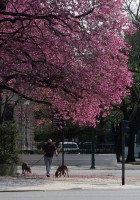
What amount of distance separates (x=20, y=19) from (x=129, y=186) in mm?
8263

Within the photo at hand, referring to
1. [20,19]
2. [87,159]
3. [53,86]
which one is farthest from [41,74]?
[87,159]

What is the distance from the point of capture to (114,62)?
21938mm

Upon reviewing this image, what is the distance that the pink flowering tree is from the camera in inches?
775

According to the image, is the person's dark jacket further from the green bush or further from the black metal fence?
the black metal fence

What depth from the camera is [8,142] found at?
2758 centimetres

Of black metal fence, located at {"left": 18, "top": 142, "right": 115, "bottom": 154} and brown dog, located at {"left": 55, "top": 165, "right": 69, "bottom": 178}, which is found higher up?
black metal fence, located at {"left": 18, "top": 142, "right": 115, "bottom": 154}

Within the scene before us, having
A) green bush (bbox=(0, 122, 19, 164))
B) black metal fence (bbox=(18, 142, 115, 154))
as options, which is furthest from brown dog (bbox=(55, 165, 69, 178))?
black metal fence (bbox=(18, 142, 115, 154))

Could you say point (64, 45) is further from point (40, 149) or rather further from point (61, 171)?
point (40, 149)

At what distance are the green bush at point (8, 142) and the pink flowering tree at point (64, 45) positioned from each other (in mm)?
5246

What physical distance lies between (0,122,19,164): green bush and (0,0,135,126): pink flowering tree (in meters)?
5.25

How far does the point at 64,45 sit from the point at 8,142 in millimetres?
8929

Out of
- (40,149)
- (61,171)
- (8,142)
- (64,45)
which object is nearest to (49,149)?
(61,171)

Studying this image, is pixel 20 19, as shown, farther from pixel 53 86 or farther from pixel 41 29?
pixel 53 86

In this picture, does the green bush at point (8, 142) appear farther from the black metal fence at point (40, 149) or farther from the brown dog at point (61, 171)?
the black metal fence at point (40, 149)
